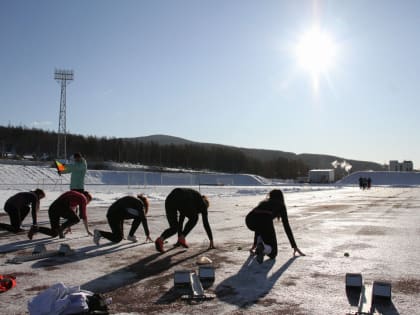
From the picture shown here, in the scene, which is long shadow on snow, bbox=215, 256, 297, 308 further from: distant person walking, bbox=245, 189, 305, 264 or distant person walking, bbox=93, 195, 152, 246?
distant person walking, bbox=93, 195, 152, 246

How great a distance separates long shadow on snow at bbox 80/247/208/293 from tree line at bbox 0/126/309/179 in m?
104

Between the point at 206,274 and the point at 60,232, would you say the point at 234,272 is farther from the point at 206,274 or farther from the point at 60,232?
the point at 60,232

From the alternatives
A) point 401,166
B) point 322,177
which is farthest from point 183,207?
point 401,166

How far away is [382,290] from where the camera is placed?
4918 mm

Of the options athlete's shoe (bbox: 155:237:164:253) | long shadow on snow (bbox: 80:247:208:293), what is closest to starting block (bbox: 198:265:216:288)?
long shadow on snow (bbox: 80:247:208:293)

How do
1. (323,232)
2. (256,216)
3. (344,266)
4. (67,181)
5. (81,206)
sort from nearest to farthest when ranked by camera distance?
(344,266)
(256,216)
(81,206)
(323,232)
(67,181)

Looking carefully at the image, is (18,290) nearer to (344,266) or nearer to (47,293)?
(47,293)

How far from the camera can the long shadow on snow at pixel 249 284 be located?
5.09m

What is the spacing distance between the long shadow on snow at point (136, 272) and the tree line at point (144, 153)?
10405 cm

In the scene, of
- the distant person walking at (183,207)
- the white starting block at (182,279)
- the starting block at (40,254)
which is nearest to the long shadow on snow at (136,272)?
the distant person walking at (183,207)

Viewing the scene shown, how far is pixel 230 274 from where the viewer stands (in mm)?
6395

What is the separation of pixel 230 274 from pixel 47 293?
2.78 meters

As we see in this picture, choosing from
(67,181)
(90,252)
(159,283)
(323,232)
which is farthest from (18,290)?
(67,181)

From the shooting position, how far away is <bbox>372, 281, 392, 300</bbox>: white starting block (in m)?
4.91
